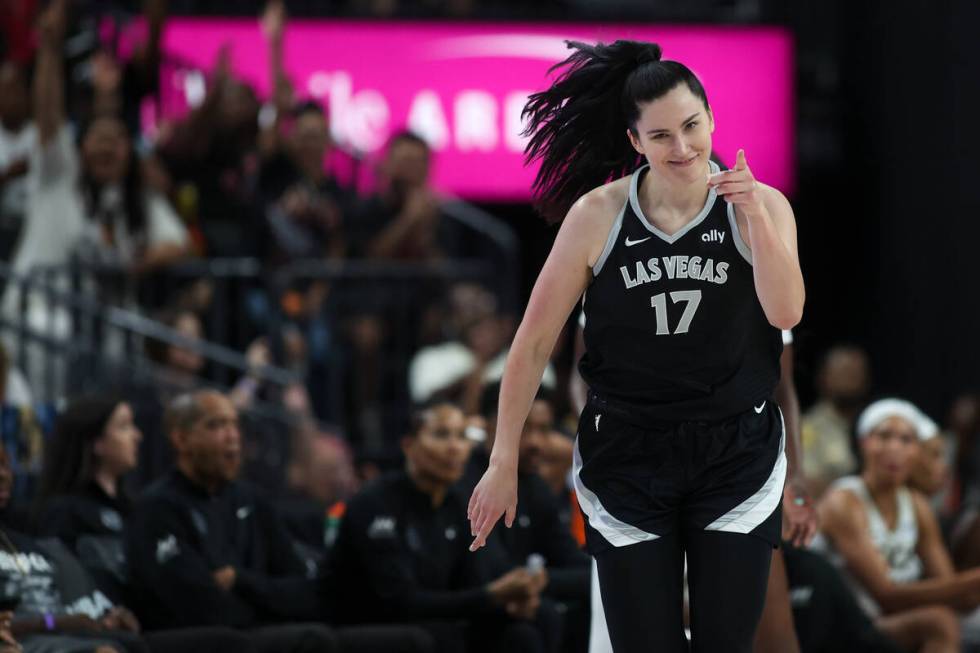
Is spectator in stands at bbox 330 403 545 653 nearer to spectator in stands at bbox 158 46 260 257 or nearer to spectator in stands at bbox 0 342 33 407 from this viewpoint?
spectator in stands at bbox 0 342 33 407

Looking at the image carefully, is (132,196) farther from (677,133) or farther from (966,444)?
(677,133)

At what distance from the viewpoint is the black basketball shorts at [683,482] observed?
12.4 feet

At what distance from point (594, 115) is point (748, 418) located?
0.88m

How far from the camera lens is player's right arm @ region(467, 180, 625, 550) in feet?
12.5

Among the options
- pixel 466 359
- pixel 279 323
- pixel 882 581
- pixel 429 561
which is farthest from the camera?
pixel 466 359

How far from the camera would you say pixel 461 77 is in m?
12.4

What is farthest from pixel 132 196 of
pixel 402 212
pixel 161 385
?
pixel 402 212

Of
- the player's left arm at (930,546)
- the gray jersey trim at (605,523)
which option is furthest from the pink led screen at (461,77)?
the gray jersey trim at (605,523)

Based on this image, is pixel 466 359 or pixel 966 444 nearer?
pixel 466 359

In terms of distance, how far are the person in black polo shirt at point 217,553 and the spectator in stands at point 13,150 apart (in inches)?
113

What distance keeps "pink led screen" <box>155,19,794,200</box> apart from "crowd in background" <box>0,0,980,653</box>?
0.41 meters

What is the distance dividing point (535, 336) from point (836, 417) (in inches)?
284

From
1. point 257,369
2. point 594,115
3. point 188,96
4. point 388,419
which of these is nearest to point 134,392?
point 257,369

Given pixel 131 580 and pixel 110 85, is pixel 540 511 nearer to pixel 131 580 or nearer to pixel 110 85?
pixel 131 580
